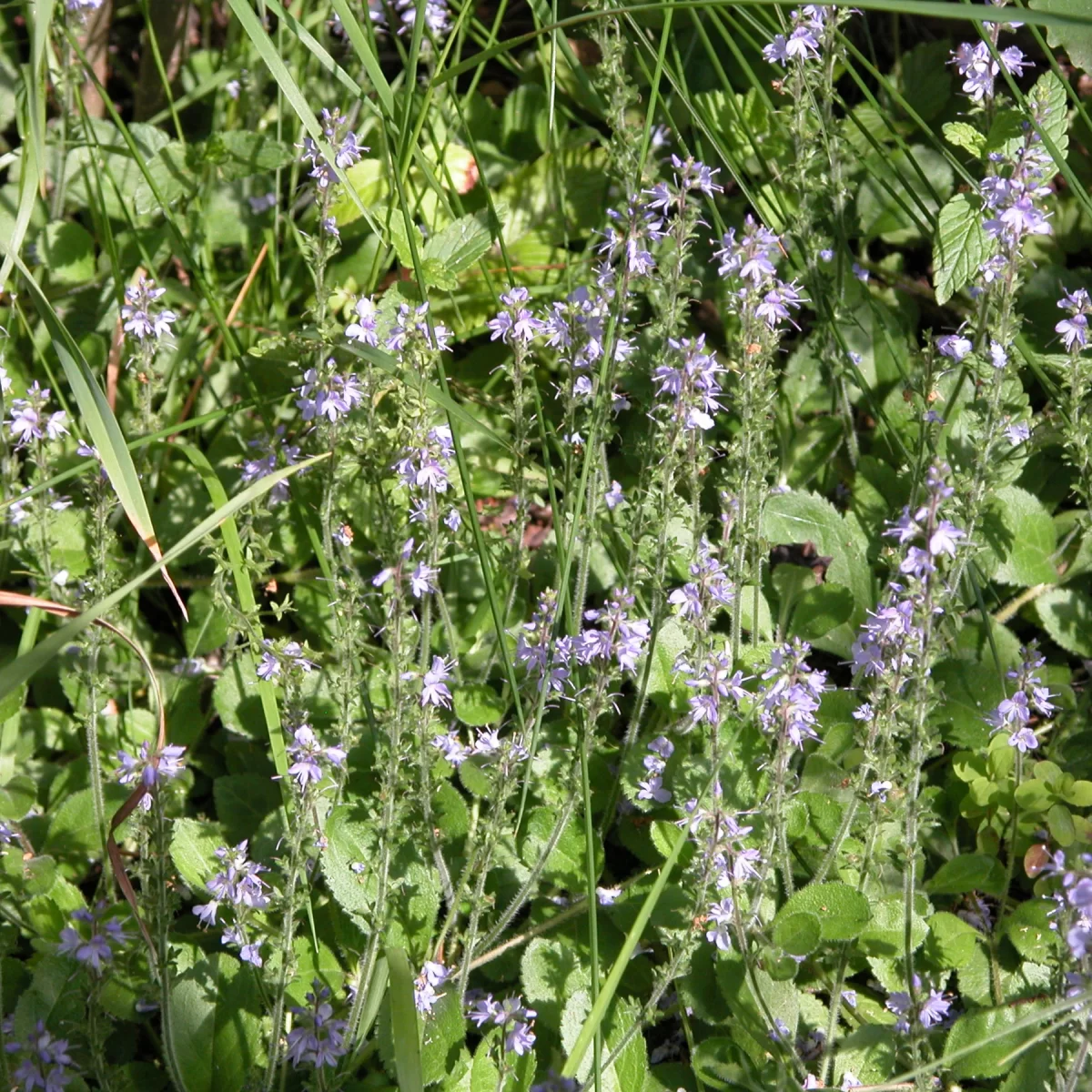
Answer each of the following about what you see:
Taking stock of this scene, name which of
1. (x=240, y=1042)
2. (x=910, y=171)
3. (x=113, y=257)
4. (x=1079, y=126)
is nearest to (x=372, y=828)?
(x=240, y=1042)

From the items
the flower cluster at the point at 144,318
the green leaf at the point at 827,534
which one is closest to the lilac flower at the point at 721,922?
the green leaf at the point at 827,534

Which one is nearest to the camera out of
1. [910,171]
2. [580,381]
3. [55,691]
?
[580,381]

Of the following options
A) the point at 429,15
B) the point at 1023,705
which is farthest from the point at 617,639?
the point at 429,15

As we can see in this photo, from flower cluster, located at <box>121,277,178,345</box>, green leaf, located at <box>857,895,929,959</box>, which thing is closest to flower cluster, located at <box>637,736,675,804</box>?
green leaf, located at <box>857,895,929,959</box>

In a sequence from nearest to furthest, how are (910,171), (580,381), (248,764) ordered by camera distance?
(580,381) → (248,764) → (910,171)

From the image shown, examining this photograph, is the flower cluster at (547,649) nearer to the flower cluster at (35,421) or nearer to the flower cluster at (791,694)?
the flower cluster at (791,694)

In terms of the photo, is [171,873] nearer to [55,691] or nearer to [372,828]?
[372,828]

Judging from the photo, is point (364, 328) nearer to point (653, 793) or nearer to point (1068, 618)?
point (653, 793)
